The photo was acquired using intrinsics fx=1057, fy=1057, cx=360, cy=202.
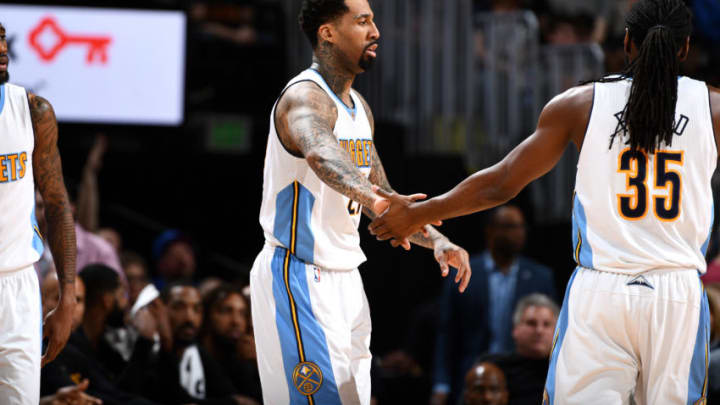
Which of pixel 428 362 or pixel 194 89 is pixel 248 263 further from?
pixel 428 362

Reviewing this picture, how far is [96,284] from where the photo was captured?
21.8ft

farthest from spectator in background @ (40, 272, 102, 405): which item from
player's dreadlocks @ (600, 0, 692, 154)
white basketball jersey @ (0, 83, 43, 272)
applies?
player's dreadlocks @ (600, 0, 692, 154)

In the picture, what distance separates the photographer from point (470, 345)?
789cm

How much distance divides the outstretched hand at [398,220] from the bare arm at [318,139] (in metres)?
0.18

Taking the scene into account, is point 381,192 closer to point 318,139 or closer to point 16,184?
point 318,139

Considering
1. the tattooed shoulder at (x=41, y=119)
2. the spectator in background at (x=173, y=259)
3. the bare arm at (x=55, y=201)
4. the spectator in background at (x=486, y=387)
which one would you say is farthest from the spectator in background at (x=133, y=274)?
the tattooed shoulder at (x=41, y=119)

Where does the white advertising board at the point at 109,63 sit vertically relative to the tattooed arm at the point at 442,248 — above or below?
above

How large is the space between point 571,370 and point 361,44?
1757mm

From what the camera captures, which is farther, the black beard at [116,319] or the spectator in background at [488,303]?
the spectator in background at [488,303]

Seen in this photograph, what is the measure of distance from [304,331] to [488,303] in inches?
148

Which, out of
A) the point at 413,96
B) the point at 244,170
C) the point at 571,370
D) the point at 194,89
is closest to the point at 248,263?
the point at 244,170

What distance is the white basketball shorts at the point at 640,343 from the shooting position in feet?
12.2

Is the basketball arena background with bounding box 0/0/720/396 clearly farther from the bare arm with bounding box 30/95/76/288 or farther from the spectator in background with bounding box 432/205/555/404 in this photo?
the bare arm with bounding box 30/95/76/288

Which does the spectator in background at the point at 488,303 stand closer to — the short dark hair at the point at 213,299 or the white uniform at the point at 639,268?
the short dark hair at the point at 213,299
